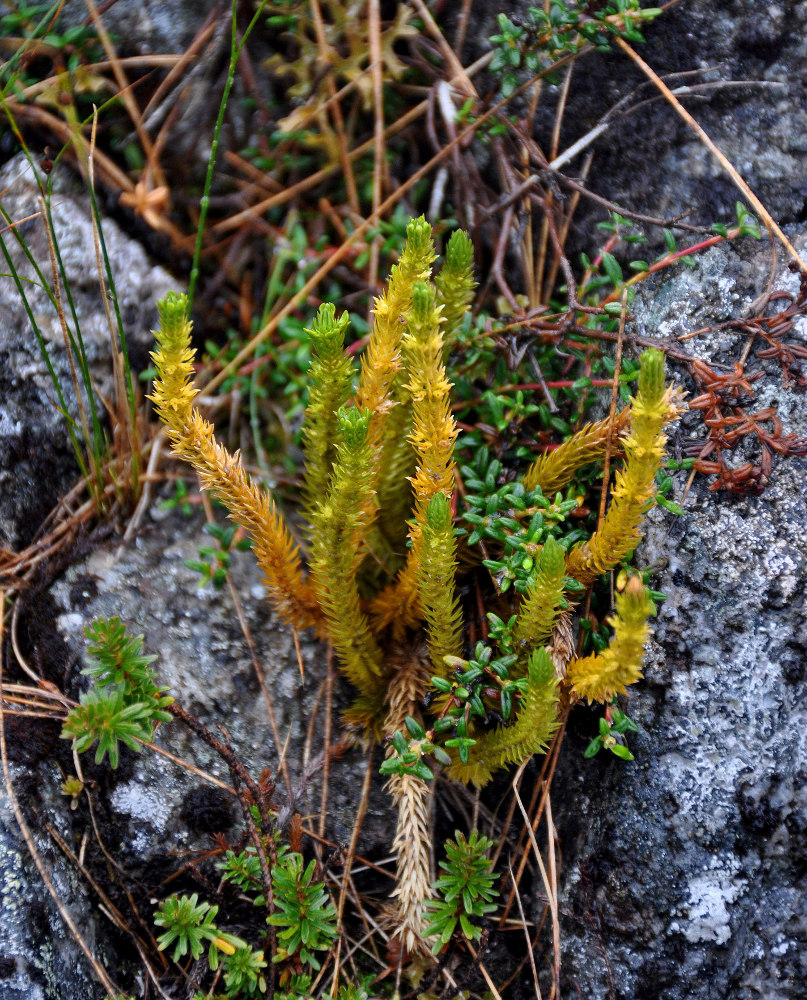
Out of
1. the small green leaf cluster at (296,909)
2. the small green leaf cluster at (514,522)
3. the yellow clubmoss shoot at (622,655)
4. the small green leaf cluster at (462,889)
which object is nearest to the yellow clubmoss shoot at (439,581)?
the small green leaf cluster at (514,522)

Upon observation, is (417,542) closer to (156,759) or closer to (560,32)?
(156,759)

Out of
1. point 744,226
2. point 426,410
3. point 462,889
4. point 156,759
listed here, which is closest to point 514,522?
point 426,410

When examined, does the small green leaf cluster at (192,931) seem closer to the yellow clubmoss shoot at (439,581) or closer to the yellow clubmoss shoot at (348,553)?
the yellow clubmoss shoot at (348,553)

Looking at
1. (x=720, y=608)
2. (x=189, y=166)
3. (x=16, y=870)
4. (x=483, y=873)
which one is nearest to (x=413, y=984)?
(x=483, y=873)

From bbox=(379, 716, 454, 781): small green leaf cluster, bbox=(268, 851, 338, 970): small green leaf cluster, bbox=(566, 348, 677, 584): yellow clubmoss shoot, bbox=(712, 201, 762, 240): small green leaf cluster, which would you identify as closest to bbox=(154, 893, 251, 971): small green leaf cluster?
bbox=(268, 851, 338, 970): small green leaf cluster

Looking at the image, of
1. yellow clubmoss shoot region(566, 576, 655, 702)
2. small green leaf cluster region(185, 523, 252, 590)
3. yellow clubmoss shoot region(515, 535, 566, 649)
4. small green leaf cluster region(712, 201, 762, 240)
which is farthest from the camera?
small green leaf cluster region(185, 523, 252, 590)

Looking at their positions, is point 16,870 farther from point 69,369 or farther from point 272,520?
point 69,369

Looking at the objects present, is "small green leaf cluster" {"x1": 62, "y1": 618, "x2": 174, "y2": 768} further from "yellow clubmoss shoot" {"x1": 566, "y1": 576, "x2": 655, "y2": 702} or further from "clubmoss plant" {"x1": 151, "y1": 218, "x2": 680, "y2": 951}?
"yellow clubmoss shoot" {"x1": 566, "y1": 576, "x2": 655, "y2": 702}
